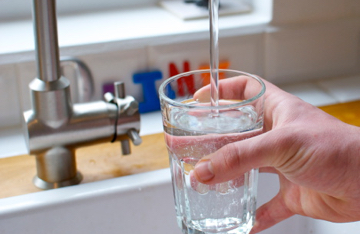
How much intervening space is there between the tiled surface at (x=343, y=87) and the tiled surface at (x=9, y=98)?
1.95 feet

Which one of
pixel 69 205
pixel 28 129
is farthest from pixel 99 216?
pixel 28 129

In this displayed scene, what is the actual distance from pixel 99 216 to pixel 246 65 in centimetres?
45

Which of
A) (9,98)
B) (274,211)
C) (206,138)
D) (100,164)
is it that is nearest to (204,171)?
(206,138)

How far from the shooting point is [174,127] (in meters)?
0.56

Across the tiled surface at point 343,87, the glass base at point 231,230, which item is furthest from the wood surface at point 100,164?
the glass base at point 231,230

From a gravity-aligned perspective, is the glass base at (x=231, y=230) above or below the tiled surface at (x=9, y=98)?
below

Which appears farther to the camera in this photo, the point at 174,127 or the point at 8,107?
the point at 8,107

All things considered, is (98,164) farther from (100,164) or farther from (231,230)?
(231,230)

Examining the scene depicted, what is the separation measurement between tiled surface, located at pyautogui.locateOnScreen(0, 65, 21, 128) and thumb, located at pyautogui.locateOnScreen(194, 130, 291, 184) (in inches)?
20.2

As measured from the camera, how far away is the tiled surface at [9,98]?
95cm

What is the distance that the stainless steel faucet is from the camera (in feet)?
2.42

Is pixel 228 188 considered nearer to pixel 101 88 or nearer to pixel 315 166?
pixel 315 166

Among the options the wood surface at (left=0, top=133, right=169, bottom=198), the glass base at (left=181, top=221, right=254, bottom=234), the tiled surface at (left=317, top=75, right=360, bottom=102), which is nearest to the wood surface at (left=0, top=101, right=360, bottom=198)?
the wood surface at (left=0, top=133, right=169, bottom=198)

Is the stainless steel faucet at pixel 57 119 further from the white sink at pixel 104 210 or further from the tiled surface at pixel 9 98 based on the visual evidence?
the tiled surface at pixel 9 98
